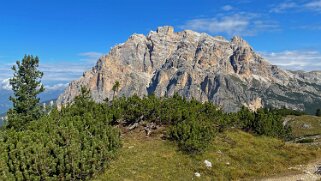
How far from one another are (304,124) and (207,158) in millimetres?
130123

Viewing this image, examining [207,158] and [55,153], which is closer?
[55,153]

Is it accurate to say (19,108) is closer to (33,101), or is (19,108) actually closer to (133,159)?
(33,101)

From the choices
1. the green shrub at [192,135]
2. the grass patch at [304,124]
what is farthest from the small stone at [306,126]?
the green shrub at [192,135]

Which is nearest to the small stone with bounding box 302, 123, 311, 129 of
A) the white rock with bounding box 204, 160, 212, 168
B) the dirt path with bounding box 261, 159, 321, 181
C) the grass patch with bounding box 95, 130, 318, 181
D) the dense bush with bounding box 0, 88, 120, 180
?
the grass patch with bounding box 95, 130, 318, 181

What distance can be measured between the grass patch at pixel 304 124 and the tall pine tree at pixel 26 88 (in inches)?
4462

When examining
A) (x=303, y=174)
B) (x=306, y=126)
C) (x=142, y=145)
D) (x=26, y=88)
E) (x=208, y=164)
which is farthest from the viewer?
(x=306, y=126)

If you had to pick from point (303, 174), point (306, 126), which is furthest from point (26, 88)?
point (306, 126)

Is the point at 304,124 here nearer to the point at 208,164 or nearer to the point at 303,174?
the point at 303,174

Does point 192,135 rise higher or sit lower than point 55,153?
higher

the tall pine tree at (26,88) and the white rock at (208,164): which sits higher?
the tall pine tree at (26,88)

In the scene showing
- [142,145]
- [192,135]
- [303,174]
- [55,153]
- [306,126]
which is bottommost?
[306,126]

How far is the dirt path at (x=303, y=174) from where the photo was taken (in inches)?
1316

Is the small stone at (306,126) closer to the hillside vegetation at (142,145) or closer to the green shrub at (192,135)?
the hillside vegetation at (142,145)

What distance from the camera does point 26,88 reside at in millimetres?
59719
